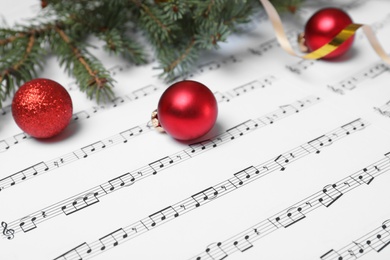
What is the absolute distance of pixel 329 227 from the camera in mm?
620

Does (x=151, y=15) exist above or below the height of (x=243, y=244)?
above

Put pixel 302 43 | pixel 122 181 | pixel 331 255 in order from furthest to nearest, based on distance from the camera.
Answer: pixel 302 43, pixel 122 181, pixel 331 255

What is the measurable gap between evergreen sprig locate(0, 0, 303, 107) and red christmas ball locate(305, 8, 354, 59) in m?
0.10

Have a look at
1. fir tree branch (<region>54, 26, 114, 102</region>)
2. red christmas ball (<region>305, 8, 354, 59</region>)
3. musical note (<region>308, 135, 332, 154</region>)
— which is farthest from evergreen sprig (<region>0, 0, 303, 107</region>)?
musical note (<region>308, 135, 332, 154</region>)

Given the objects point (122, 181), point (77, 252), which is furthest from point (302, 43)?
point (77, 252)

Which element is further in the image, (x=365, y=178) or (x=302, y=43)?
(x=302, y=43)

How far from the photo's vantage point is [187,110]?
28.1 inches

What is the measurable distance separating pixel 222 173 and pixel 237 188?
1.4 inches

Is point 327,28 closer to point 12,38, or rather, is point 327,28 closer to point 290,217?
point 290,217

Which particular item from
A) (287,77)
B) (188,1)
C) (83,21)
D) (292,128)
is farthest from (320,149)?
(83,21)

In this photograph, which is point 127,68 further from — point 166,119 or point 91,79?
point 166,119

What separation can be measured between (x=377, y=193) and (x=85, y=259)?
36 centimetres

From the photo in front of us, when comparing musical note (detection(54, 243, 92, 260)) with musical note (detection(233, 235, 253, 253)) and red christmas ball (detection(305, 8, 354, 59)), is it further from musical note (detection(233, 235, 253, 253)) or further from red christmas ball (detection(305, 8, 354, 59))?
red christmas ball (detection(305, 8, 354, 59))

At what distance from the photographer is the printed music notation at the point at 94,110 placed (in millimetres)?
772
